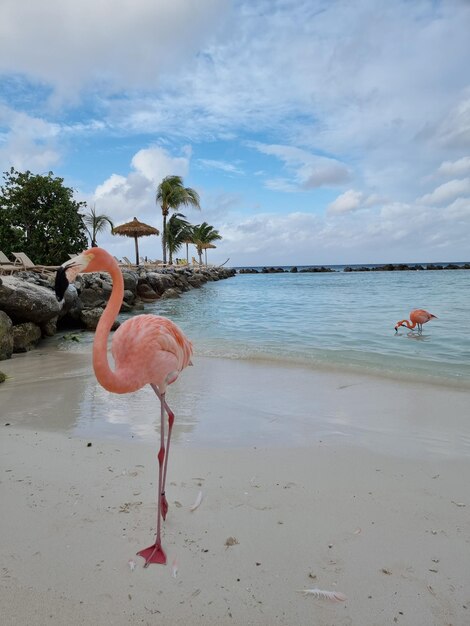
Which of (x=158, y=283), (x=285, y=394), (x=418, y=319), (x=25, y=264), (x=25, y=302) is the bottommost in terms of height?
(x=285, y=394)

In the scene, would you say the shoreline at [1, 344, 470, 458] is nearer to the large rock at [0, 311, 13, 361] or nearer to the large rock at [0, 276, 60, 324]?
the large rock at [0, 311, 13, 361]

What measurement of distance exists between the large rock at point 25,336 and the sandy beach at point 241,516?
4152 mm

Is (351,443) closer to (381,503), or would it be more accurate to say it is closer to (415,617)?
(381,503)

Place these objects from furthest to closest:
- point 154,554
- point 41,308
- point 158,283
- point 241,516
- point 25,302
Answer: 1. point 158,283
2. point 41,308
3. point 25,302
4. point 241,516
5. point 154,554

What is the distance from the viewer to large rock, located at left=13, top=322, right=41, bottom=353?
8742 mm

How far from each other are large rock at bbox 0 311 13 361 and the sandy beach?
324 centimetres

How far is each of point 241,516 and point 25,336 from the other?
7.91 meters

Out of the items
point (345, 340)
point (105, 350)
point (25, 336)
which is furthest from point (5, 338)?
point (345, 340)

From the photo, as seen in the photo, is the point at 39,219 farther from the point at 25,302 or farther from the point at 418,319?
the point at 418,319

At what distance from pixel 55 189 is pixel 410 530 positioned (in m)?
23.0

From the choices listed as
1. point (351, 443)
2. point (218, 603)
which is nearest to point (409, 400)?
point (351, 443)

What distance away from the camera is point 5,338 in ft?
25.9

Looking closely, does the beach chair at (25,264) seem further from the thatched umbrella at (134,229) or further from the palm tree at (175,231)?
the palm tree at (175,231)

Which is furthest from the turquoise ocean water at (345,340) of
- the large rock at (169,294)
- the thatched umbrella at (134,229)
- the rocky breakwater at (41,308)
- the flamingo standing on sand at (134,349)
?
the thatched umbrella at (134,229)
